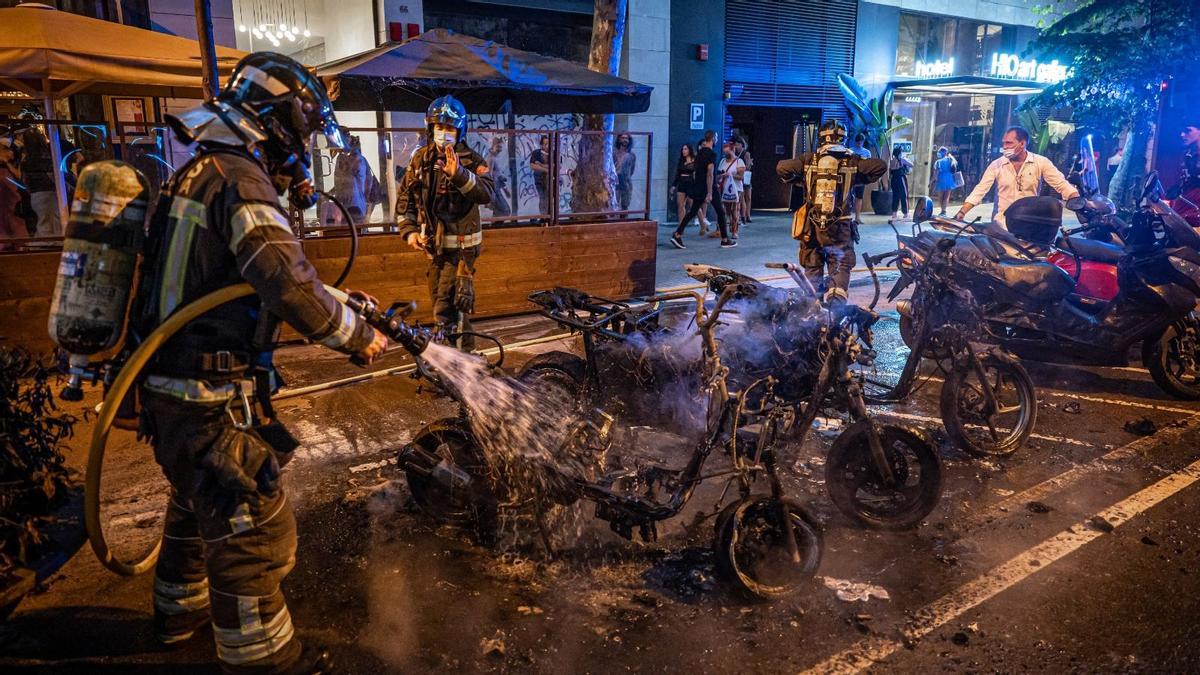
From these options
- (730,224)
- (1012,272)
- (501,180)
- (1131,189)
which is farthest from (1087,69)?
(501,180)

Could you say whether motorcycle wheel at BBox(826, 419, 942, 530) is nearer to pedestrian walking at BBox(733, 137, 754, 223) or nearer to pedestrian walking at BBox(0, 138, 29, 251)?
pedestrian walking at BBox(0, 138, 29, 251)

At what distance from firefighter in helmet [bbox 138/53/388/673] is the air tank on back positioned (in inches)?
4.0

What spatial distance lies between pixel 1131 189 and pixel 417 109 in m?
13.2

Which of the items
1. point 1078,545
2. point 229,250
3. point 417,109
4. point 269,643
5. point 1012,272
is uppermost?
point 417,109

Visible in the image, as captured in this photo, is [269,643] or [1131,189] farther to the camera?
[1131,189]

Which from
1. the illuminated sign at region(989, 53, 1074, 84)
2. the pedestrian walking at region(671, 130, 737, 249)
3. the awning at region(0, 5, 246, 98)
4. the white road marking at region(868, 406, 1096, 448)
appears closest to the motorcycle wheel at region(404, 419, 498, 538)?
the white road marking at region(868, 406, 1096, 448)

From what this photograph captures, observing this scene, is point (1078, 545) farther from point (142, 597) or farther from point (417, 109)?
point (417, 109)

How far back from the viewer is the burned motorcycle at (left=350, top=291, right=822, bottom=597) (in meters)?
3.78

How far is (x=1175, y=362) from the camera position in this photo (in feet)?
22.8

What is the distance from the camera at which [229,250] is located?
9.63 feet

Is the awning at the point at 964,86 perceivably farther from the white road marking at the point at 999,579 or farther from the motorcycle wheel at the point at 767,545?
the motorcycle wheel at the point at 767,545

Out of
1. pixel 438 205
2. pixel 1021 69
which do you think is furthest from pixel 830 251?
pixel 1021 69

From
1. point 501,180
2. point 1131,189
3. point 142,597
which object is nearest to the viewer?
point 142,597

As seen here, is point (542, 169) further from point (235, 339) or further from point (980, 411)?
point (235, 339)
